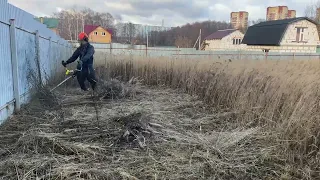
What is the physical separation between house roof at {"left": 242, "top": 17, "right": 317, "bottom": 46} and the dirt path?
2480cm

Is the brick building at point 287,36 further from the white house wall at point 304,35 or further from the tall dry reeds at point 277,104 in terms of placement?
the tall dry reeds at point 277,104

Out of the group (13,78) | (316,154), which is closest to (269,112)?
(316,154)

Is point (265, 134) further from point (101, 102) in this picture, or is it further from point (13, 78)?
point (13, 78)

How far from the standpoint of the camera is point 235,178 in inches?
98.6

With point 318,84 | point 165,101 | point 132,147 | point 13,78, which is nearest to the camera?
point 132,147

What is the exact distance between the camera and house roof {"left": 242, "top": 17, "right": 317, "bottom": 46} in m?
25.8

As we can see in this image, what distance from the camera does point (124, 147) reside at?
118 inches

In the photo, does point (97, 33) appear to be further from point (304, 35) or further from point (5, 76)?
point (5, 76)

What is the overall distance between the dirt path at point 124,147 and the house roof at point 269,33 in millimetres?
24800

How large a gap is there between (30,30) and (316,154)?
5.48 meters

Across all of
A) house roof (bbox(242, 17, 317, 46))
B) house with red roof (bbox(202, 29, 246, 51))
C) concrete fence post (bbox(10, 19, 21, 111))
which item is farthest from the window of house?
concrete fence post (bbox(10, 19, 21, 111))

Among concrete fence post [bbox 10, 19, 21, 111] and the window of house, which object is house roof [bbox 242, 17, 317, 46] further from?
concrete fence post [bbox 10, 19, 21, 111]

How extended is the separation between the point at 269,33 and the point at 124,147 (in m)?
28.2

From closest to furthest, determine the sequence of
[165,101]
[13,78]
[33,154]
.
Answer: [33,154] < [13,78] < [165,101]
